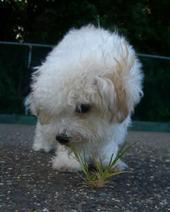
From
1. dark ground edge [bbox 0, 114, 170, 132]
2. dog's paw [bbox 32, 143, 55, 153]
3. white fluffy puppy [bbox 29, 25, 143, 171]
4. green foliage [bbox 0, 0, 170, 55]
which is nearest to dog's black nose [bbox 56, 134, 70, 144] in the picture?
white fluffy puppy [bbox 29, 25, 143, 171]

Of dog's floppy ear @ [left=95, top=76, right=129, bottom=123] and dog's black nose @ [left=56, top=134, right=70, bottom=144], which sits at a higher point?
dog's floppy ear @ [left=95, top=76, right=129, bottom=123]

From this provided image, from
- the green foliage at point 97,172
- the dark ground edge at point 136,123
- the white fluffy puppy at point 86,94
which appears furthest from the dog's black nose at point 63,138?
the dark ground edge at point 136,123

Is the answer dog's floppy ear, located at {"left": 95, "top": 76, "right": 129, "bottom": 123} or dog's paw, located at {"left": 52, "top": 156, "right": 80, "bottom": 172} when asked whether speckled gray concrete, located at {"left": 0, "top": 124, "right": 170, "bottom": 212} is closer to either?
dog's paw, located at {"left": 52, "top": 156, "right": 80, "bottom": 172}

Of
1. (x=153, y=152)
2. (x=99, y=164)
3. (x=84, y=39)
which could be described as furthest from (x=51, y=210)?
(x=153, y=152)

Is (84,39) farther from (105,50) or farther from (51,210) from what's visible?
(51,210)

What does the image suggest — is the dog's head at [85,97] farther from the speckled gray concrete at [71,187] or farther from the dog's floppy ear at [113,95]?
the speckled gray concrete at [71,187]
